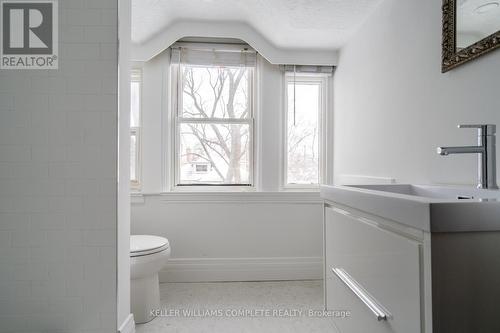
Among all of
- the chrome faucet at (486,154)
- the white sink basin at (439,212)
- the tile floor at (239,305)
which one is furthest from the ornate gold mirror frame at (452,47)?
the tile floor at (239,305)

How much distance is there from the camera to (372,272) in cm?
92

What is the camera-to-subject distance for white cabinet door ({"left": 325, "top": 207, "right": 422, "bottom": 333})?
73 centimetres

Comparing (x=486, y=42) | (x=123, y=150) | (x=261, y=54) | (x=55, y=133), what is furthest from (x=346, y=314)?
(x=261, y=54)

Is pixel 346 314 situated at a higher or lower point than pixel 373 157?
lower

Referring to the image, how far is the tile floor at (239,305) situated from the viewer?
75.8 inches

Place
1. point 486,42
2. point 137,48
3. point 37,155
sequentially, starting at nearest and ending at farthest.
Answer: point 486,42 → point 37,155 → point 137,48

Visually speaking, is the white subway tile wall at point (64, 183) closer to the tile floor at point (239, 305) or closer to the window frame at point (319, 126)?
the tile floor at point (239, 305)

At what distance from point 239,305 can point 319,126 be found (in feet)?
5.80

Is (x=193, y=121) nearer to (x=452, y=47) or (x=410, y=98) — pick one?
(x=410, y=98)

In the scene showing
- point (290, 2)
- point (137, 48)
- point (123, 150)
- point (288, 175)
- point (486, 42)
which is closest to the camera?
point (486, 42)

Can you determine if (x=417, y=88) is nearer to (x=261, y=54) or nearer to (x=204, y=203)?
(x=261, y=54)

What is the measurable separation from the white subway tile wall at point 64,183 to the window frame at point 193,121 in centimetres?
120

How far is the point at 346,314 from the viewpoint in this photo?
1150 millimetres

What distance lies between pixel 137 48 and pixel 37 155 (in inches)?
57.5
